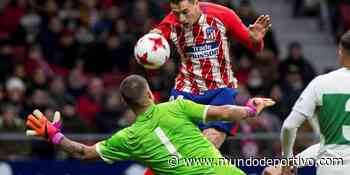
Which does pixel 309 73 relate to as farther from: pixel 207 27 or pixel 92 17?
pixel 207 27

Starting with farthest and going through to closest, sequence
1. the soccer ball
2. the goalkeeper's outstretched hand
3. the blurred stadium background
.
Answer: the blurred stadium background → the soccer ball → the goalkeeper's outstretched hand

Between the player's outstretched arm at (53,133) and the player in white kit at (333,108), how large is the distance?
1.66 meters

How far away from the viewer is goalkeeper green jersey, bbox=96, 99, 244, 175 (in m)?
9.12

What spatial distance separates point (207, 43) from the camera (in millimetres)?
10711

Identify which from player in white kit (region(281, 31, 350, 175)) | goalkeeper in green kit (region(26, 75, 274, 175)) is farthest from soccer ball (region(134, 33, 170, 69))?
player in white kit (region(281, 31, 350, 175))

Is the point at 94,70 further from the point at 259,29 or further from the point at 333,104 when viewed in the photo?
the point at 333,104

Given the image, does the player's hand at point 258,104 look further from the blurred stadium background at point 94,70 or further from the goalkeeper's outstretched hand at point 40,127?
the blurred stadium background at point 94,70

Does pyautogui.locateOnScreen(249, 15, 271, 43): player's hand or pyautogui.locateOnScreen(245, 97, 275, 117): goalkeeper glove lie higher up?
pyautogui.locateOnScreen(249, 15, 271, 43): player's hand

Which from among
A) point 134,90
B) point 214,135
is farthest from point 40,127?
point 214,135

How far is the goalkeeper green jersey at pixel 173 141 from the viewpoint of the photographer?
9.12 m

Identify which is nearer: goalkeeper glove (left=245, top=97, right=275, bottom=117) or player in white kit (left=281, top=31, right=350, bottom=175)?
player in white kit (left=281, top=31, right=350, bottom=175)

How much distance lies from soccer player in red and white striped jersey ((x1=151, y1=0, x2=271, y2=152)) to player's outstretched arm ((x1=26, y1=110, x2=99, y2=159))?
1592 millimetres

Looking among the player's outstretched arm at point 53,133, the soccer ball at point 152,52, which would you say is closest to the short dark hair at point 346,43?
the soccer ball at point 152,52

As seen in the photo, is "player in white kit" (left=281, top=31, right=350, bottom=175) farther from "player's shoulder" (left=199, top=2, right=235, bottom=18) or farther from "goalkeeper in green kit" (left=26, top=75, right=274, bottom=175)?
"player's shoulder" (left=199, top=2, right=235, bottom=18)
